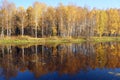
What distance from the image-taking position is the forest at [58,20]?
63.5 meters

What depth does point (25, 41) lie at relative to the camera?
53.5m

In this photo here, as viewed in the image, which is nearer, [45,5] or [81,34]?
[45,5]

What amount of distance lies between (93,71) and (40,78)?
17.3 feet

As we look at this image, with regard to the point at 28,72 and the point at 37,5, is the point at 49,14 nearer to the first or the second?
the point at 37,5

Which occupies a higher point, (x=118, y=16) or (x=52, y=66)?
(x=118, y=16)

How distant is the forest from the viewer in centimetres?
6349

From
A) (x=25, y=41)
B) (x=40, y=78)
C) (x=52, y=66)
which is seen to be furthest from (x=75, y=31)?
(x=40, y=78)

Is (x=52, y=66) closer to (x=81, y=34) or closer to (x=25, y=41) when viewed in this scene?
(x=25, y=41)

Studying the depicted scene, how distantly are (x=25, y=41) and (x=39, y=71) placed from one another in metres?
35.4

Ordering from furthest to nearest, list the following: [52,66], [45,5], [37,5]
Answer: [45,5] < [37,5] < [52,66]

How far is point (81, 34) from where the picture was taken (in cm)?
7625

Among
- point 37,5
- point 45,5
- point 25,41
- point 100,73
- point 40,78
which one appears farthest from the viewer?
point 45,5

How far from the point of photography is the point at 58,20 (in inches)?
2766

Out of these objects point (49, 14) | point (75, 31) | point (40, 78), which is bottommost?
point (40, 78)
